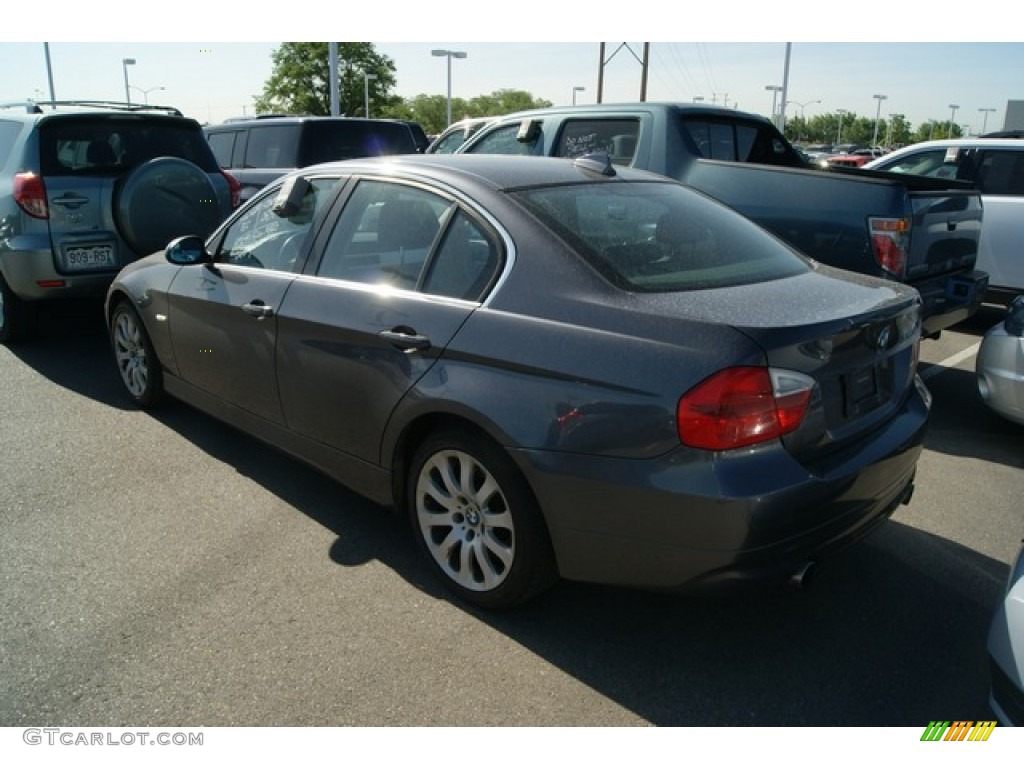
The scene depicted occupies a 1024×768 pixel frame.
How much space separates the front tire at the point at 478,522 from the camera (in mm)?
2799

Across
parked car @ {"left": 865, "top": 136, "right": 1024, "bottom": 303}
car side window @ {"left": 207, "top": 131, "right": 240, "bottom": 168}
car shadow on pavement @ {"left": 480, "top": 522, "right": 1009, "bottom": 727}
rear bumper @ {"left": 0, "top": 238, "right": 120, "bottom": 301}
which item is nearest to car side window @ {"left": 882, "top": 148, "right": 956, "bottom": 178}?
parked car @ {"left": 865, "top": 136, "right": 1024, "bottom": 303}

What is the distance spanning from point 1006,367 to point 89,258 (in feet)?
20.7

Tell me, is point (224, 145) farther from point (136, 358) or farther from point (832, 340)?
point (832, 340)

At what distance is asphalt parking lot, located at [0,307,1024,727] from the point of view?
101 inches

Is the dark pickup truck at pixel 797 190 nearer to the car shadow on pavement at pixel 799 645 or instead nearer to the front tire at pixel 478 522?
the car shadow on pavement at pixel 799 645

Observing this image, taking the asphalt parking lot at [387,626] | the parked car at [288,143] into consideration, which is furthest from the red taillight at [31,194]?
the parked car at [288,143]

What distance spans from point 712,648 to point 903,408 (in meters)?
1.15

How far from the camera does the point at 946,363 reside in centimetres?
680

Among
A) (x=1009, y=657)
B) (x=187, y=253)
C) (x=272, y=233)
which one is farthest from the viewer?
(x=187, y=253)

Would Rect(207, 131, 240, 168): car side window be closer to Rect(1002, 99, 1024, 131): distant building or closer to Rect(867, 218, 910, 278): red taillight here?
Rect(867, 218, 910, 278): red taillight

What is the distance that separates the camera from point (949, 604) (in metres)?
3.13

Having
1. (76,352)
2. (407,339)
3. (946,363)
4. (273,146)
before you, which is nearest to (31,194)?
(76,352)

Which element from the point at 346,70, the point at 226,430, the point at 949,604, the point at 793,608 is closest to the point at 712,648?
the point at 793,608

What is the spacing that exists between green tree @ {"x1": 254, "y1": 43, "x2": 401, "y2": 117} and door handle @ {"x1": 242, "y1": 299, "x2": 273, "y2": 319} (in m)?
49.3
